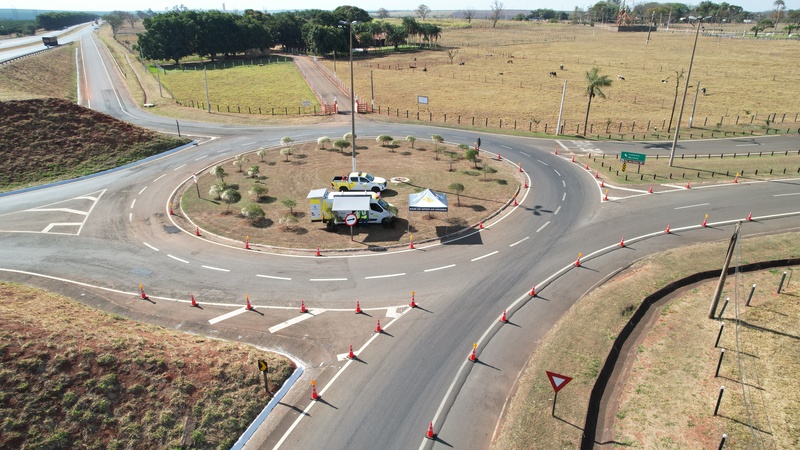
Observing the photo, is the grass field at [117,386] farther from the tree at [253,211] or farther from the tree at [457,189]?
the tree at [457,189]

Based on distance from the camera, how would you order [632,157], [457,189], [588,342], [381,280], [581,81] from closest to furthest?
[588,342]
[381,280]
[457,189]
[632,157]
[581,81]

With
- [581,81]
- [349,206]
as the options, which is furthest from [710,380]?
[581,81]

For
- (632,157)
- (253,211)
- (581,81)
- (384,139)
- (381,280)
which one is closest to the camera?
(381,280)

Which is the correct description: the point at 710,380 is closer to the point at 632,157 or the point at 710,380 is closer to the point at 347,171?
the point at 632,157

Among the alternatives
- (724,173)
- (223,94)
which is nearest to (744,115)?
(724,173)

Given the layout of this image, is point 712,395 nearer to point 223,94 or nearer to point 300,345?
point 300,345

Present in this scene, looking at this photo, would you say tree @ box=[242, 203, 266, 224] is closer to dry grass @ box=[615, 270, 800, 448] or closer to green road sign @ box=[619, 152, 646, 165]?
dry grass @ box=[615, 270, 800, 448]

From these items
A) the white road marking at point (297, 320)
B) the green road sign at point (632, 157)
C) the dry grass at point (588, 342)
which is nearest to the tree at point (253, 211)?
the white road marking at point (297, 320)
